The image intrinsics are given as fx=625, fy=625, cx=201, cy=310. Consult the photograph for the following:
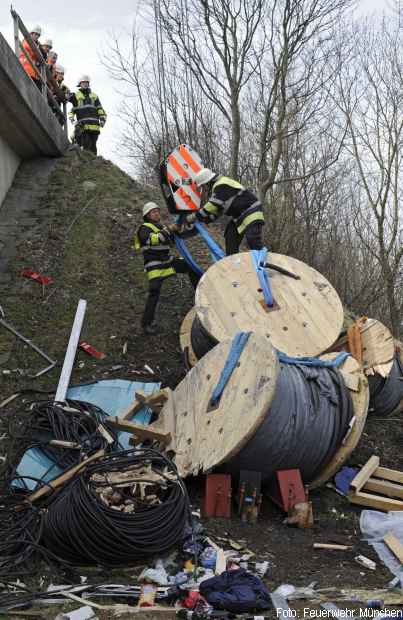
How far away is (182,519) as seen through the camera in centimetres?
458

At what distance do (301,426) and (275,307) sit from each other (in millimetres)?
2310

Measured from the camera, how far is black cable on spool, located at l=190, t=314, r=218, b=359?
7.50 metres

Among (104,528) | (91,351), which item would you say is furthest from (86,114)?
(104,528)

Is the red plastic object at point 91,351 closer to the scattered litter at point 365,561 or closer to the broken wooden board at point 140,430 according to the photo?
the broken wooden board at point 140,430

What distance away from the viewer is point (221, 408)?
19.0 ft

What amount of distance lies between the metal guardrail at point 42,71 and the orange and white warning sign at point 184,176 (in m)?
4.00

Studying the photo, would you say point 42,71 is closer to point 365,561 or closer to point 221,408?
point 221,408

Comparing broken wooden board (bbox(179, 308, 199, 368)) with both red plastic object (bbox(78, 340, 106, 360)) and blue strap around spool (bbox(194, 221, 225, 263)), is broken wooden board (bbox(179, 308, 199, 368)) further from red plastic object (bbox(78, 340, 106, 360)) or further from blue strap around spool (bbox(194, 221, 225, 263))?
red plastic object (bbox(78, 340, 106, 360))

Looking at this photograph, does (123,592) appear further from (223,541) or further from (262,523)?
(262,523)

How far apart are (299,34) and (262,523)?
36.3 ft

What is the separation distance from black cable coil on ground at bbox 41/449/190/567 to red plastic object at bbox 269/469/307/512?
1071mm

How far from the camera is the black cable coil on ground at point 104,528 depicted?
428 centimetres

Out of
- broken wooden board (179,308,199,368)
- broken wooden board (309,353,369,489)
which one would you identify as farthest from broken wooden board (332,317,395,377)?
broken wooden board (179,308,199,368)

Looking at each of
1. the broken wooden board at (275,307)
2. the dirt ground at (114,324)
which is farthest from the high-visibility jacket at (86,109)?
the broken wooden board at (275,307)
